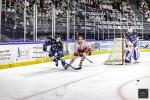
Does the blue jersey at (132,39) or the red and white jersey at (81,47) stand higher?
the blue jersey at (132,39)

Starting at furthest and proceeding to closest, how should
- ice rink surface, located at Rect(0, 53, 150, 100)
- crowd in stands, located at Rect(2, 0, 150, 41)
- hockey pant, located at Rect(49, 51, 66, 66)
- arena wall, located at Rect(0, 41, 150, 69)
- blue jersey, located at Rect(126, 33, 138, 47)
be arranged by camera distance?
blue jersey, located at Rect(126, 33, 138, 47) → crowd in stands, located at Rect(2, 0, 150, 41) → arena wall, located at Rect(0, 41, 150, 69) → hockey pant, located at Rect(49, 51, 66, 66) → ice rink surface, located at Rect(0, 53, 150, 100)

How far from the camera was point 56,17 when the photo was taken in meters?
19.2

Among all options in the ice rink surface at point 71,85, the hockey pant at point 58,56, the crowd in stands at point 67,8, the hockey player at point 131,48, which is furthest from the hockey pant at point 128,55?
the crowd in stands at point 67,8

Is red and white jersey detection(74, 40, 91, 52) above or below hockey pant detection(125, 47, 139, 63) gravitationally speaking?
above

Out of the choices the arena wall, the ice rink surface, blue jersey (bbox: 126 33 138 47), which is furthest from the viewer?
blue jersey (bbox: 126 33 138 47)

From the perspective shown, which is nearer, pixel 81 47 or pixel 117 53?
pixel 81 47

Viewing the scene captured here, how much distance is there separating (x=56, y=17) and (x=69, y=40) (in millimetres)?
1238

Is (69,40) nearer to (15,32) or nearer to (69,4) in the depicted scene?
(69,4)

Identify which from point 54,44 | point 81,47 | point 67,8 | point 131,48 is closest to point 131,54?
point 131,48

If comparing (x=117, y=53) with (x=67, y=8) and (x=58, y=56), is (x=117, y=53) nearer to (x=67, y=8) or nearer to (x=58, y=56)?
(x=58, y=56)

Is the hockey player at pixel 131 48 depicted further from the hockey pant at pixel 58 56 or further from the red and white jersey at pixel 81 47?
the hockey pant at pixel 58 56

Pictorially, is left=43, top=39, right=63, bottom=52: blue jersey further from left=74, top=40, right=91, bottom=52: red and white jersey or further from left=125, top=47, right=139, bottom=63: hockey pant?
left=125, top=47, right=139, bottom=63: hockey pant

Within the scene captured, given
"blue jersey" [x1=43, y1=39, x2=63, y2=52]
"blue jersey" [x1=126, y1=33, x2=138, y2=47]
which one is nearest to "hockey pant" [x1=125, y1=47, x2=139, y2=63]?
"blue jersey" [x1=126, y1=33, x2=138, y2=47]

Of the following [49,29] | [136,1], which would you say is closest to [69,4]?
[49,29]
